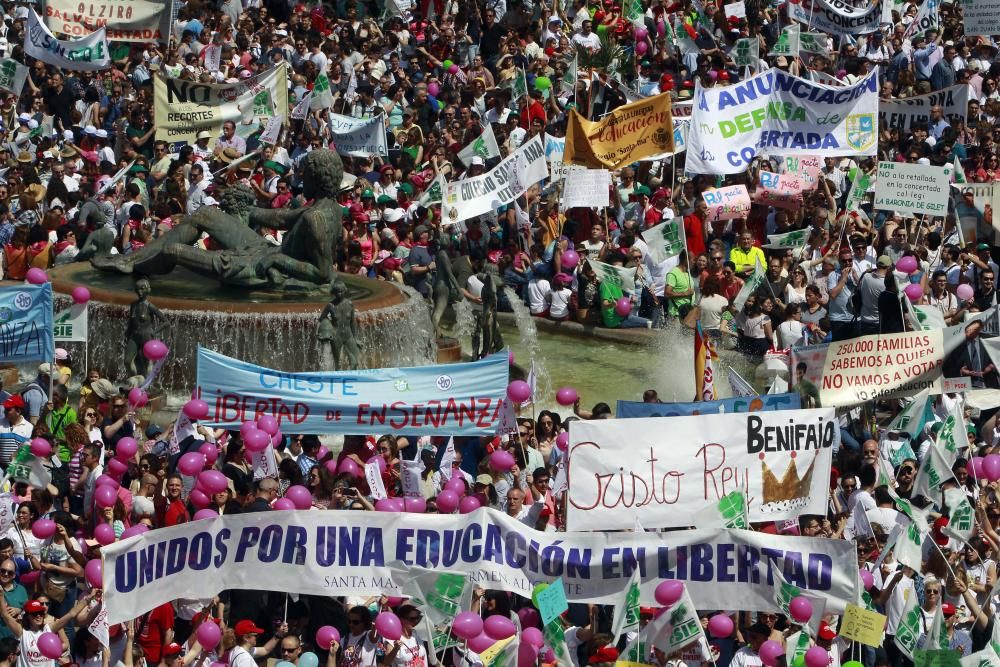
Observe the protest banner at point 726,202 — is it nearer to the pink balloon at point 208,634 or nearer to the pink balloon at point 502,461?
the pink balloon at point 502,461

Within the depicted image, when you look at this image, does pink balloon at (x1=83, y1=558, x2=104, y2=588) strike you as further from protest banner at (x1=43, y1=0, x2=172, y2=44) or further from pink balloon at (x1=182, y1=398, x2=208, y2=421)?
protest banner at (x1=43, y1=0, x2=172, y2=44)

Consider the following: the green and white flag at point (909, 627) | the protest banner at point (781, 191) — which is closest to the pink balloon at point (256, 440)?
the green and white flag at point (909, 627)

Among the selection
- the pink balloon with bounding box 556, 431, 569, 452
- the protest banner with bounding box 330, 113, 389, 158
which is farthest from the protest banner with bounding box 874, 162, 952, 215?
the pink balloon with bounding box 556, 431, 569, 452

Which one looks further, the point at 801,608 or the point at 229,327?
the point at 229,327

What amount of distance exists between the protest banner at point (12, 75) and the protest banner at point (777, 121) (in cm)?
1005

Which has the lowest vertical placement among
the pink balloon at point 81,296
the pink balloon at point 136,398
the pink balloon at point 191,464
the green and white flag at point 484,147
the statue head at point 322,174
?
the pink balloon at point 191,464

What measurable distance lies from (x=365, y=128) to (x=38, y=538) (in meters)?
12.8

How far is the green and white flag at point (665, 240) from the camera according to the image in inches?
893

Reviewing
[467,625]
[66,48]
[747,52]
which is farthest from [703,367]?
[66,48]

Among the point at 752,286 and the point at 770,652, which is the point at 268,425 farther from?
the point at 752,286

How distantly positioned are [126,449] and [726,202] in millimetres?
10050

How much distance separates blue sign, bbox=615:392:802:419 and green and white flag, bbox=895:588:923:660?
2.40 m

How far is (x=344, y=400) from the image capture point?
1672cm

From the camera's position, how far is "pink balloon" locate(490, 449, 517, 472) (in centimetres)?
1612
